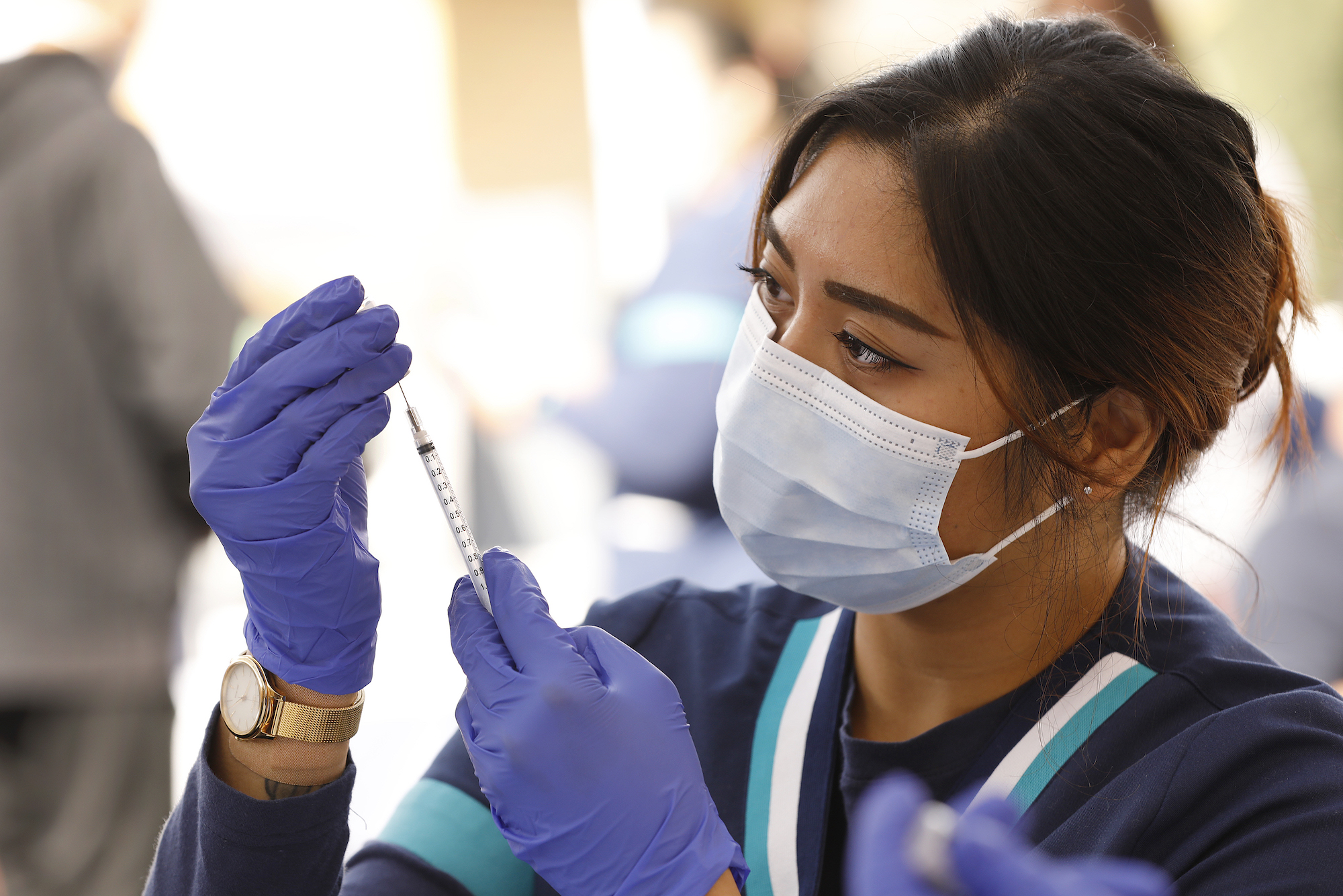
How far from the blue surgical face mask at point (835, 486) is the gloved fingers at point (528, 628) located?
0.28m

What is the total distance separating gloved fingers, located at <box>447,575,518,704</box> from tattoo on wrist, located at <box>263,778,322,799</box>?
7.0 inches

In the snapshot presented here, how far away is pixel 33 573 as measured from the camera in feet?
6.43

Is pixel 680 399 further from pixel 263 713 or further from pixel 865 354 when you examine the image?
pixel 263 713

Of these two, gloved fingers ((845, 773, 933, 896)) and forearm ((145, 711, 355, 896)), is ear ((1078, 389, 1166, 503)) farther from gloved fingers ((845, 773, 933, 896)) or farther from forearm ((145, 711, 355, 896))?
forearm ((145, 711, 355, 896))

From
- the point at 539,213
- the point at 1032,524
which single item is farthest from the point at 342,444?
the point at 539,213

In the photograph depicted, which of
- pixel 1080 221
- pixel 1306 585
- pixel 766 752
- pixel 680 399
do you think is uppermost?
pixel 1080 221

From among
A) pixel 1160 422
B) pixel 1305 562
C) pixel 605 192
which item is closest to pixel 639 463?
pixel 1305 562

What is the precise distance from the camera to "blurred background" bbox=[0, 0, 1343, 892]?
260 centimetres

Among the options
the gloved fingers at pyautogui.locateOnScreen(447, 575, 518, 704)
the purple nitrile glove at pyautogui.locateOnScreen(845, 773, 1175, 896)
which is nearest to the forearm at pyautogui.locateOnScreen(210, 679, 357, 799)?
the gloved fingers at pyautogui.locateOnScreen(447, 575, 518, 704)

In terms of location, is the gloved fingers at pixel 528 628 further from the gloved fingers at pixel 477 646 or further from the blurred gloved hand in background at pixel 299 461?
the blurred gloved hand in background at pixel 299 461

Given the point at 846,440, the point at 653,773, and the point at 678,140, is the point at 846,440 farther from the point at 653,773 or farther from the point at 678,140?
the point at 678,140

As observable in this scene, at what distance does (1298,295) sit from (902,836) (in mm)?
896

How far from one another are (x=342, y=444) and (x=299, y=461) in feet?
0.13

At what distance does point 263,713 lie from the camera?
0.87 m
